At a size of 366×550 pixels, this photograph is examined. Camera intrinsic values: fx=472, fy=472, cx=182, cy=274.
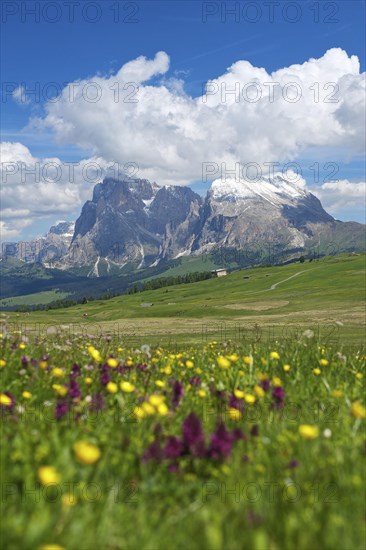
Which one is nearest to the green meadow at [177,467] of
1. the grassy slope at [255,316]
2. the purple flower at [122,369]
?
the purple flower at [122,369]

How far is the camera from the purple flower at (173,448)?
427 centimetres

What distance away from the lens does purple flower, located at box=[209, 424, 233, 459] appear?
14.0 ft

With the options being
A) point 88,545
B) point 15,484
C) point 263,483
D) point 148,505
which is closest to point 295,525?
point 263,483

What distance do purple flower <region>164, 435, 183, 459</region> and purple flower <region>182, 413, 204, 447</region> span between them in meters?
0.09

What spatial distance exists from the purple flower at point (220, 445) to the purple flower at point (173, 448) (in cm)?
29

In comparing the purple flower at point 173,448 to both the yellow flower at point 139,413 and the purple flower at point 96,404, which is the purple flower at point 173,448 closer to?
the yellow flower at point 139,413

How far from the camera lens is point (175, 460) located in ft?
14.1

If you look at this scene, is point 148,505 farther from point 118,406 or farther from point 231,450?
point 118,406

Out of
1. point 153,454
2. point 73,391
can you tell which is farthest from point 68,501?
point 73,391

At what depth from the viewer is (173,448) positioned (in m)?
4.30

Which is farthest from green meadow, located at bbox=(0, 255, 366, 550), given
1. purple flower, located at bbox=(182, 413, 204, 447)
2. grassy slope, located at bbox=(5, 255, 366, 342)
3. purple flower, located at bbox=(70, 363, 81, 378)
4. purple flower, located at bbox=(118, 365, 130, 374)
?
grassy slope, located at bbox=(5, 255, 366, 342)

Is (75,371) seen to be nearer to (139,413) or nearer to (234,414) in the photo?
(139,413)

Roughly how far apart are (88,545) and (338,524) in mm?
1639

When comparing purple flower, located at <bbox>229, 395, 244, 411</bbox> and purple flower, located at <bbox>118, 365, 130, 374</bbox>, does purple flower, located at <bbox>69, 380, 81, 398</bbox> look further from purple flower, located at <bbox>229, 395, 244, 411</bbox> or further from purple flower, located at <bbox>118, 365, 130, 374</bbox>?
purple flower, located at <bbox>229, 395, 244, 411</bbox>
